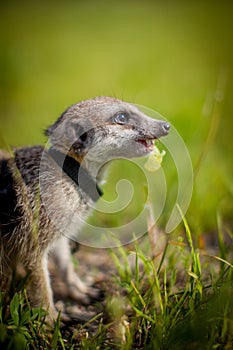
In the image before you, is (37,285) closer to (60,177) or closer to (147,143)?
(60,177)

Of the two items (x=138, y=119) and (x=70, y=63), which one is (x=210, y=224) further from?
(x=70, y=63)

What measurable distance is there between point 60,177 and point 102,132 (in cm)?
38

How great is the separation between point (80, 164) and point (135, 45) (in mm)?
8566

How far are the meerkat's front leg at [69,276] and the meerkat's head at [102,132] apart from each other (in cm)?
65

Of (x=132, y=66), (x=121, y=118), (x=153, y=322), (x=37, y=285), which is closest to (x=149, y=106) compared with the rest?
(x=132, y=66)

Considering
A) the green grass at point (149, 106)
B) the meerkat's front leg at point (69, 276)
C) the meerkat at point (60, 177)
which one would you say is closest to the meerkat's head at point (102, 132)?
the meerkat at point (60, 177)

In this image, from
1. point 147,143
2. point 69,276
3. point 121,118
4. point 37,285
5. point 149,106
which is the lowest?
point 69,276

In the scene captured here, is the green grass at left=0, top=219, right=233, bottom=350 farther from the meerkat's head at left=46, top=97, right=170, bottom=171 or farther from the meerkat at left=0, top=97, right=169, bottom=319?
the meerkat's head at left=46, top=97, right=170, bottom=171

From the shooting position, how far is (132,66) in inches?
363

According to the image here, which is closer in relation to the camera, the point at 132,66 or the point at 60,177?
the point at 60,177

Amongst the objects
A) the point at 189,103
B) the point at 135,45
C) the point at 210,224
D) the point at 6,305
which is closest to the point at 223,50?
the point at 135,45

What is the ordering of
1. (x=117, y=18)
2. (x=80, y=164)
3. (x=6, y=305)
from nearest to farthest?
(x=6, y=305) → (x=80, y=164) → (x=117, y=18)

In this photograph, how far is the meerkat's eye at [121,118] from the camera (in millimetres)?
2906

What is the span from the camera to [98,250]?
3658 mm
